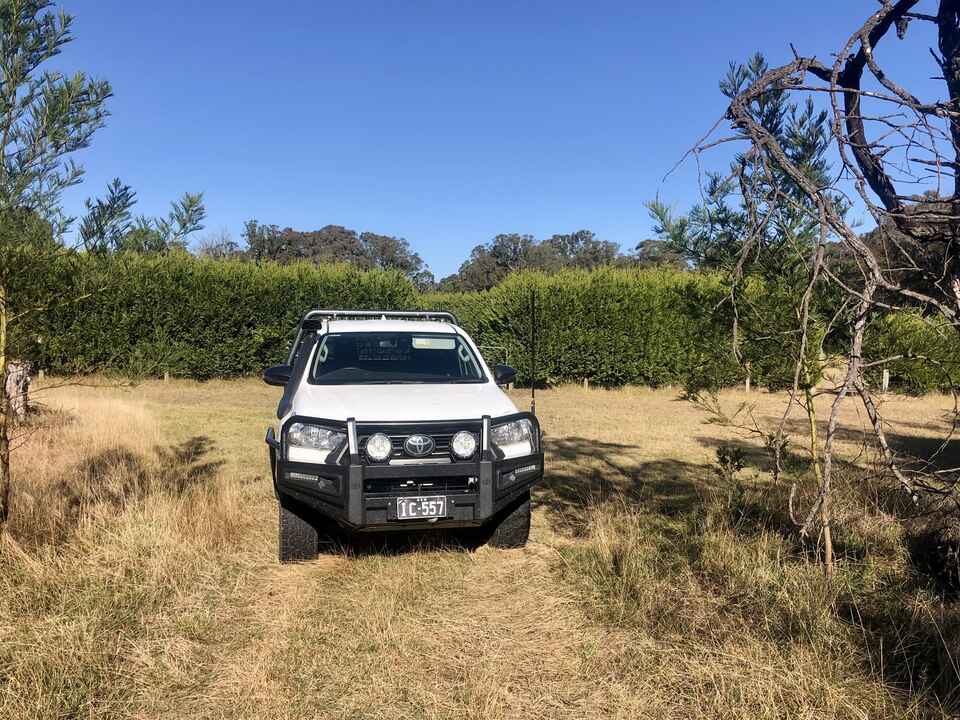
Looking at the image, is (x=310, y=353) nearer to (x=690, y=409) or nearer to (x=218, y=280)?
(x=690, y=409)

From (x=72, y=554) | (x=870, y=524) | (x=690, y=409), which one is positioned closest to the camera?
(x=72, y=554)

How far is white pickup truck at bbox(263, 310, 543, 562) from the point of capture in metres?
4.24

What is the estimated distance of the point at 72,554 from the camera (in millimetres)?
4344

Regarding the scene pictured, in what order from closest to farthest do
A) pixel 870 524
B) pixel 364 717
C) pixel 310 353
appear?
1. pixel 364 717
2. pixel 870 524
3. pixel 310 353

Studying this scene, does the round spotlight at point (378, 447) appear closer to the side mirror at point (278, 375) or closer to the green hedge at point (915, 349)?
the side mirror at point (278, 375)

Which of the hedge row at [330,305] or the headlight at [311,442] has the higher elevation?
the hedge row at [330,305]

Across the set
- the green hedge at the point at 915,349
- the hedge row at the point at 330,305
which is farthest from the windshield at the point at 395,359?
the hedge row at the point at 330,305

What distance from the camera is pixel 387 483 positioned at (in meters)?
4.28

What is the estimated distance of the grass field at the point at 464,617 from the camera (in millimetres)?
2982

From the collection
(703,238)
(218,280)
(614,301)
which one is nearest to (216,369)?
(218,280)

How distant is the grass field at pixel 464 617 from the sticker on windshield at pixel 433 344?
5.91 ft

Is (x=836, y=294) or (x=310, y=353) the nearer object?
(x=836, y=294)

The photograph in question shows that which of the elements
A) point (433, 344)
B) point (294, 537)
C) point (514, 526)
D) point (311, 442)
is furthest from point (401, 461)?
point (433, 344)

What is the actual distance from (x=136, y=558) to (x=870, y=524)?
17.7 feet
